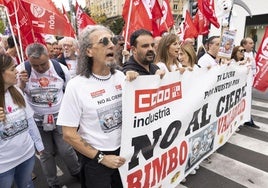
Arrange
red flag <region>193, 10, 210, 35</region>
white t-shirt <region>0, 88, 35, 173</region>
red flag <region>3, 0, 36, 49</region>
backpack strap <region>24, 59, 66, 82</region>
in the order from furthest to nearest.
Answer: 1. red flag <region>193, 10, 210, 35</region>
2. red flag <region>3, 0, 36, 49</region>
3. backpack strap <region>24, 59, 66, 82</region>
4. white t-shirt <region>0, 88, 35, 173</region>

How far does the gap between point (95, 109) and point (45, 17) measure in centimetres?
235

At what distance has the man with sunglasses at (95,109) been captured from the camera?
1.97 meters

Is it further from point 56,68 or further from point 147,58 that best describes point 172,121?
point 56,68

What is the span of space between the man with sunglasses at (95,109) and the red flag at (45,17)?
76.4 inches

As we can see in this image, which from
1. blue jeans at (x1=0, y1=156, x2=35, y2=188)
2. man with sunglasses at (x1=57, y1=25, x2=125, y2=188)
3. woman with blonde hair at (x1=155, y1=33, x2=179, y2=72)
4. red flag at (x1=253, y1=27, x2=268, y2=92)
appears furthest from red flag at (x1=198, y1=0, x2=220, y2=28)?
blue jeans at (x1=0, y1=156, x2=35, y2=188)

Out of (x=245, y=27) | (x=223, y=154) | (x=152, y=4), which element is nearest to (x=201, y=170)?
(x=223, y=154)

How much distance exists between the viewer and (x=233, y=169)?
3928mm

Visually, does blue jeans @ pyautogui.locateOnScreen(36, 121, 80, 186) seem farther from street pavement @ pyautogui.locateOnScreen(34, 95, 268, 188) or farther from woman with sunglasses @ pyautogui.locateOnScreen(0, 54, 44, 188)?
woman with sunglasses @ pyautogui.locateOnScreen(0, 54, 44, 188)

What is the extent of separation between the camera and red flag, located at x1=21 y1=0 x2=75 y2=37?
3.63 meters

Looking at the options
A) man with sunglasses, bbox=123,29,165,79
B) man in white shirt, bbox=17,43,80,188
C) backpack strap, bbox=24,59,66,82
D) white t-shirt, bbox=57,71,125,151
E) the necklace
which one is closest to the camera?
white t-shirt, bbox=57,71,125,151

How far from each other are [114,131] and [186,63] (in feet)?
7.95

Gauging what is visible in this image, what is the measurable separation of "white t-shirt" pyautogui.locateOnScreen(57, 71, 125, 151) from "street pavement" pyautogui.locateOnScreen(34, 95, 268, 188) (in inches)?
72.9

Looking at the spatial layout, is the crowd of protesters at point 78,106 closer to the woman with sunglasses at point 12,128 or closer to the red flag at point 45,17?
the woman with sunglasses at point 12,128

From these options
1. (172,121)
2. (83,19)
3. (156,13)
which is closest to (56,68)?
(172,121)
